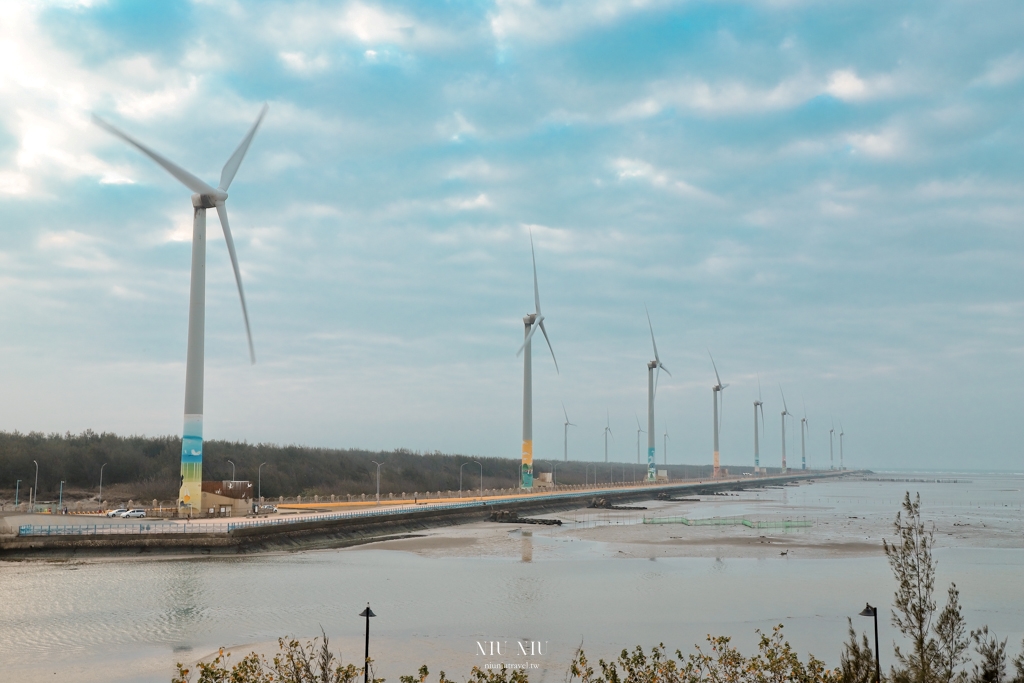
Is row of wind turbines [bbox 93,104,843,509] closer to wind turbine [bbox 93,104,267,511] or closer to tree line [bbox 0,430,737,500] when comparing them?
wind turbine [bbox 93,104,267,511]

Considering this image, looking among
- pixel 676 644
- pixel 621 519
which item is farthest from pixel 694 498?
pixel 676 644

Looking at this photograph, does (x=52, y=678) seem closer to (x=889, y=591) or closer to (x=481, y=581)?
(x=481, y=581)

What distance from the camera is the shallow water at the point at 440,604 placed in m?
29.6

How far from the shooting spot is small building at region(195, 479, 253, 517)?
67875 millimetres

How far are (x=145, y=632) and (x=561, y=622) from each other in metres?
17.6

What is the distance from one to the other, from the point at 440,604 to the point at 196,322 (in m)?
37.3

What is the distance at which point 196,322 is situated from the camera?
64500 millimetres

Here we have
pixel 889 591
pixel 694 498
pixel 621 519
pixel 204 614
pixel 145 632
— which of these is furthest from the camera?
pixel 694 498

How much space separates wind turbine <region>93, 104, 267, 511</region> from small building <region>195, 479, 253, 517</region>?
1445 millimetres

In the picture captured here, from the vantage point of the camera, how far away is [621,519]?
93938 mm

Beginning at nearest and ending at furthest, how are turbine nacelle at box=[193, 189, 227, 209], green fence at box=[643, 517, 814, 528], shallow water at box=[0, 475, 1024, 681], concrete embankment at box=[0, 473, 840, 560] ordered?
1. shallow water at box=[0, 475, 1024, 681]
2. concrete embankment at box=[0, 473, 840, 560]
3. turbine nacelle at box=[193, 189, 227, 209]
4. green fence at box=[643, 517, 814, 528]

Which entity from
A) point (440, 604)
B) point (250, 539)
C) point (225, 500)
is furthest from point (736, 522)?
point (440, 604)

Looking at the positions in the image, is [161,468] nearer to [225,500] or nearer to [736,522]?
[225,500]

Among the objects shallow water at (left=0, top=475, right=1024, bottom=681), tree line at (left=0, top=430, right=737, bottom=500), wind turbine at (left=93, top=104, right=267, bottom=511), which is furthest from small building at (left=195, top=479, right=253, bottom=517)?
tree line at (left=0, top=430, right=737, bottom=500)
